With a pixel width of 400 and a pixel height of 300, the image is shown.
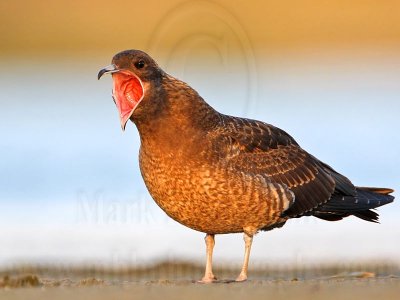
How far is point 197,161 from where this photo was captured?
12625 millimetres

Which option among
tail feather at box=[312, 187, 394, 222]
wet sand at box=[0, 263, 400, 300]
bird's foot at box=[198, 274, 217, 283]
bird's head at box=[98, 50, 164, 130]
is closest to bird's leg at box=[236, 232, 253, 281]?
bird's foot at box=[198, 274, 217, 283]

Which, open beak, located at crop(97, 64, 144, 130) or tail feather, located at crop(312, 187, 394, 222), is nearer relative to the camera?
open beak, located at crop(97, 64, 144, 130)

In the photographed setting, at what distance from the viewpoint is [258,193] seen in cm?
1278

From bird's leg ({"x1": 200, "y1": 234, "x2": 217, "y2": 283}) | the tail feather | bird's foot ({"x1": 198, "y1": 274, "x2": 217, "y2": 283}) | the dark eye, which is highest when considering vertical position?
the dark eye

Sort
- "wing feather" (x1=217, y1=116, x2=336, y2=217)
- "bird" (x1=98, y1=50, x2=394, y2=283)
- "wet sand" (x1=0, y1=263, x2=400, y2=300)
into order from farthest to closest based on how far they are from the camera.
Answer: "wing feather" (x1=217, y1=116, x2=336, y2=217) < "bird" (x1=98, y1=50, x2=394, y2=283) < "wet sand" (x1=0, y1=263, x2=400, y2=300)

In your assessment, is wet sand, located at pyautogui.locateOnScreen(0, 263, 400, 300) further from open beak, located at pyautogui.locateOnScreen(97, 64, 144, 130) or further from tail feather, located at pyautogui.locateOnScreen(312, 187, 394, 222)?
tail feather, located at pyautogui.locateOnScreen(312, 187, 394, 222)

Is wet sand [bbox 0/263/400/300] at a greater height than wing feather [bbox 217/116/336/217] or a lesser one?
lesser

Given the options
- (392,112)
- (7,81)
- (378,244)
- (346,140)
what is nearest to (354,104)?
(392,112)

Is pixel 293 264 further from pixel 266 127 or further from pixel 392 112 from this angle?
pixel 392 112

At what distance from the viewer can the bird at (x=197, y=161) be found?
1256cm

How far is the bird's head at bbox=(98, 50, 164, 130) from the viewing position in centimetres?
1271

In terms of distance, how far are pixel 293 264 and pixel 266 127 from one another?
187 cm

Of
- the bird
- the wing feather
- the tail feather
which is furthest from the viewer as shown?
the tail feather

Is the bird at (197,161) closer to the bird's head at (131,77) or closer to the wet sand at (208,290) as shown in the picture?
the bird's head at (131,77)
